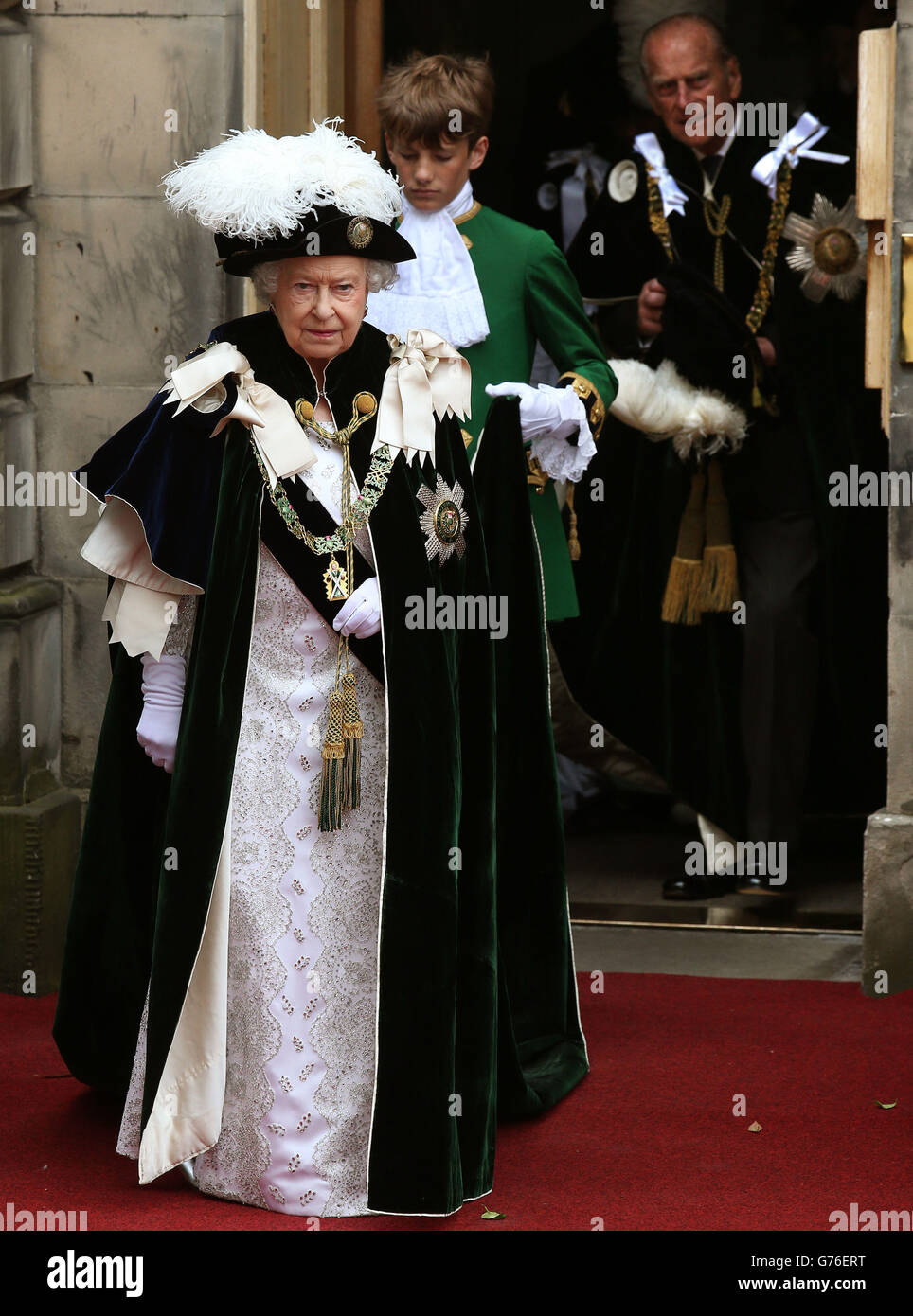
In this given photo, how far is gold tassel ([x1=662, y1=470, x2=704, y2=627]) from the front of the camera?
648cm

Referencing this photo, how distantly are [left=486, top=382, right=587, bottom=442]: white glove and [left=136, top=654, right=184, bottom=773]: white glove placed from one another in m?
1.01

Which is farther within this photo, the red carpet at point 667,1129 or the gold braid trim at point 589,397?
the gold braid trim at point 589,397

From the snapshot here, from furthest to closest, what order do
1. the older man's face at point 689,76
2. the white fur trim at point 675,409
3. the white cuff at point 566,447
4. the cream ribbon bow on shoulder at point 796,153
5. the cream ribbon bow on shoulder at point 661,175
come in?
the cream ribbon bow on shoulder at point 661,175
the cream ribbon bow on shoulder at point 796,153
the older man's face at point 689,76
the white fur trim at point 675,409
the white cuff at point 566,447

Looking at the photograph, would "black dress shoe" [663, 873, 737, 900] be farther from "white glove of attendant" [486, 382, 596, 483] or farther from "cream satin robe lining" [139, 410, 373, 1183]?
"cream satin robe lining" [139, 410, 373, 1183]

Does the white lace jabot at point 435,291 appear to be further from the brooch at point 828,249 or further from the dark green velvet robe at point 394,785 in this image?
the brooch at point 828,249

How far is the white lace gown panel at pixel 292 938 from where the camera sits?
3.91 meters

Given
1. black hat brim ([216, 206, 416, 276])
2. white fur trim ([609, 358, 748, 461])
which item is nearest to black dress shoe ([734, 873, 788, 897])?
white fur trim ([609, 358, 748, 461])

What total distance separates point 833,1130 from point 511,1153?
699mm

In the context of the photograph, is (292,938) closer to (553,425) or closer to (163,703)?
(163,703)

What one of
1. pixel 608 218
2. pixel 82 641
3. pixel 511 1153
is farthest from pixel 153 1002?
pixel 608 218

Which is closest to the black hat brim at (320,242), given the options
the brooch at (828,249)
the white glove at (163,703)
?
the white glove at (163,703)

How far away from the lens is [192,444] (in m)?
3.92

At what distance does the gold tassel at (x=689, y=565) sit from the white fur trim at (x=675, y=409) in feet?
0.74

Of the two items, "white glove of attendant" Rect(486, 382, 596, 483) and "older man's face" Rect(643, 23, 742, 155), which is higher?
"older man's face" Rect(643, 23, 742, 155)
